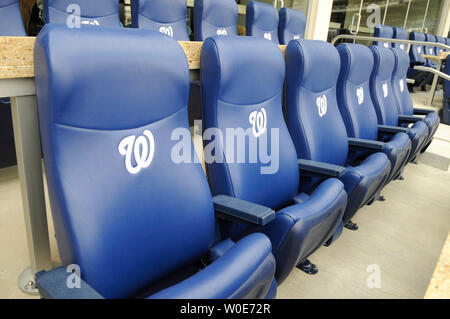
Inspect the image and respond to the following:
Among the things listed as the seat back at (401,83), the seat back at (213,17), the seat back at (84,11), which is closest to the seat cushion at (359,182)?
the seat back at (401,83)

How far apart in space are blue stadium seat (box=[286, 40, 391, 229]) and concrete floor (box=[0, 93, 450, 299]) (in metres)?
0.24

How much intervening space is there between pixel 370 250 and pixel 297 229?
2.81ft

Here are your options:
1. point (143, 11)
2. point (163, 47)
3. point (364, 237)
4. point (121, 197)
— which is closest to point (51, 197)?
point (121, 197)

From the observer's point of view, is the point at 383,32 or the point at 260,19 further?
the point at 383,32

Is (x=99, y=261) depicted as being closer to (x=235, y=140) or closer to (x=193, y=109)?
(x=235, y=140)

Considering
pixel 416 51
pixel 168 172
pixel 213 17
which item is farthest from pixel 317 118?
pixel 416 51

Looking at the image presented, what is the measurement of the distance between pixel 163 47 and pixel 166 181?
12.0 inches

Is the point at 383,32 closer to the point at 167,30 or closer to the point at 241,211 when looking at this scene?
the point at 167,30

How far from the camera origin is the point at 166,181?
804 millimetres

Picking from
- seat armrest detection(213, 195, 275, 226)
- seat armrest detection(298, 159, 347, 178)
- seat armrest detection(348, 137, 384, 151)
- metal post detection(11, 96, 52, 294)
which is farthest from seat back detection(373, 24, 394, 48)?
metal post detection(11, 96, 52, 294)

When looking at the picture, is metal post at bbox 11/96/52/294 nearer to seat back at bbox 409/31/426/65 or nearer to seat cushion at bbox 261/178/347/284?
seat cushion at bbox 261/178/347/284

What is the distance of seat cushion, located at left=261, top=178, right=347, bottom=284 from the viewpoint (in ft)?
3.00

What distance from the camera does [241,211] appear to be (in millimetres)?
891
